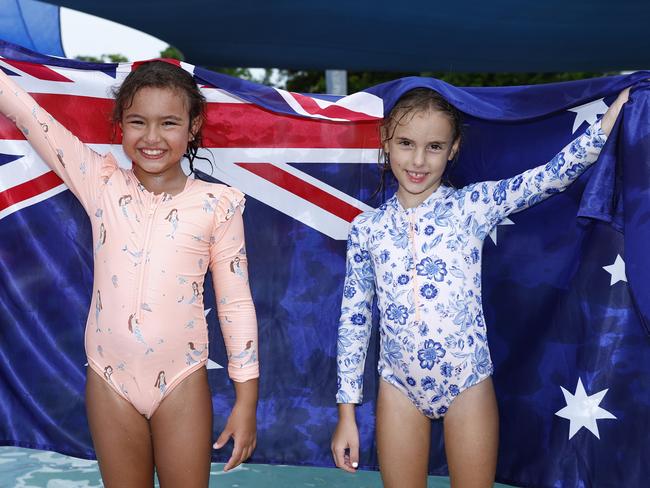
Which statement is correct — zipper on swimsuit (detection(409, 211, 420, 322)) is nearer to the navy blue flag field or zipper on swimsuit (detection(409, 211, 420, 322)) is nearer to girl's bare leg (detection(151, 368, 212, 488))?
the navy blue flag field

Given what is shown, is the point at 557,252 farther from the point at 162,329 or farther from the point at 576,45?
the point at 576,45

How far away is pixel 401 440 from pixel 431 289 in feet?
1.56


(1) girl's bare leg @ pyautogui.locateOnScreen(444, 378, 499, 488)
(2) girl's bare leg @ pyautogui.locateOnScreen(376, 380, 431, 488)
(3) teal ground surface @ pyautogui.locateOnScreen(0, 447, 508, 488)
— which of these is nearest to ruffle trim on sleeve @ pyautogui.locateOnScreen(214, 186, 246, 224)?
(2) girl's bare leg @ pyautogui.locateOnScreen(376, 380, 431, 488)

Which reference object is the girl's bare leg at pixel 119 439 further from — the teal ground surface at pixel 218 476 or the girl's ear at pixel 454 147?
the girl's ear at pixel 454 147

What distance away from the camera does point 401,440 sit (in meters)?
2.36

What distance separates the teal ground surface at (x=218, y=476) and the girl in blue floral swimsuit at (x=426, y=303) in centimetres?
101

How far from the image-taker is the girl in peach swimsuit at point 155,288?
7.48ft

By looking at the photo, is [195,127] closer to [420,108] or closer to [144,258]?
[144,258]

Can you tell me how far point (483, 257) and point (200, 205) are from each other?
1066mm

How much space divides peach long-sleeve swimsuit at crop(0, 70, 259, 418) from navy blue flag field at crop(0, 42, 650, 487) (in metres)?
0.42

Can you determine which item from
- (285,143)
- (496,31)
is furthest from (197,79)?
(496,31)

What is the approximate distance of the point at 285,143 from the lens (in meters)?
2.91

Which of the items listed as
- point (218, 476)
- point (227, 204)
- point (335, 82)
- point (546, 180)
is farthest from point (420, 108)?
point (335, 82)

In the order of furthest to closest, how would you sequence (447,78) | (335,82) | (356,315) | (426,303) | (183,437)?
(447,78) → (335,82) → (356,315) → (426,303) → (183,437)
